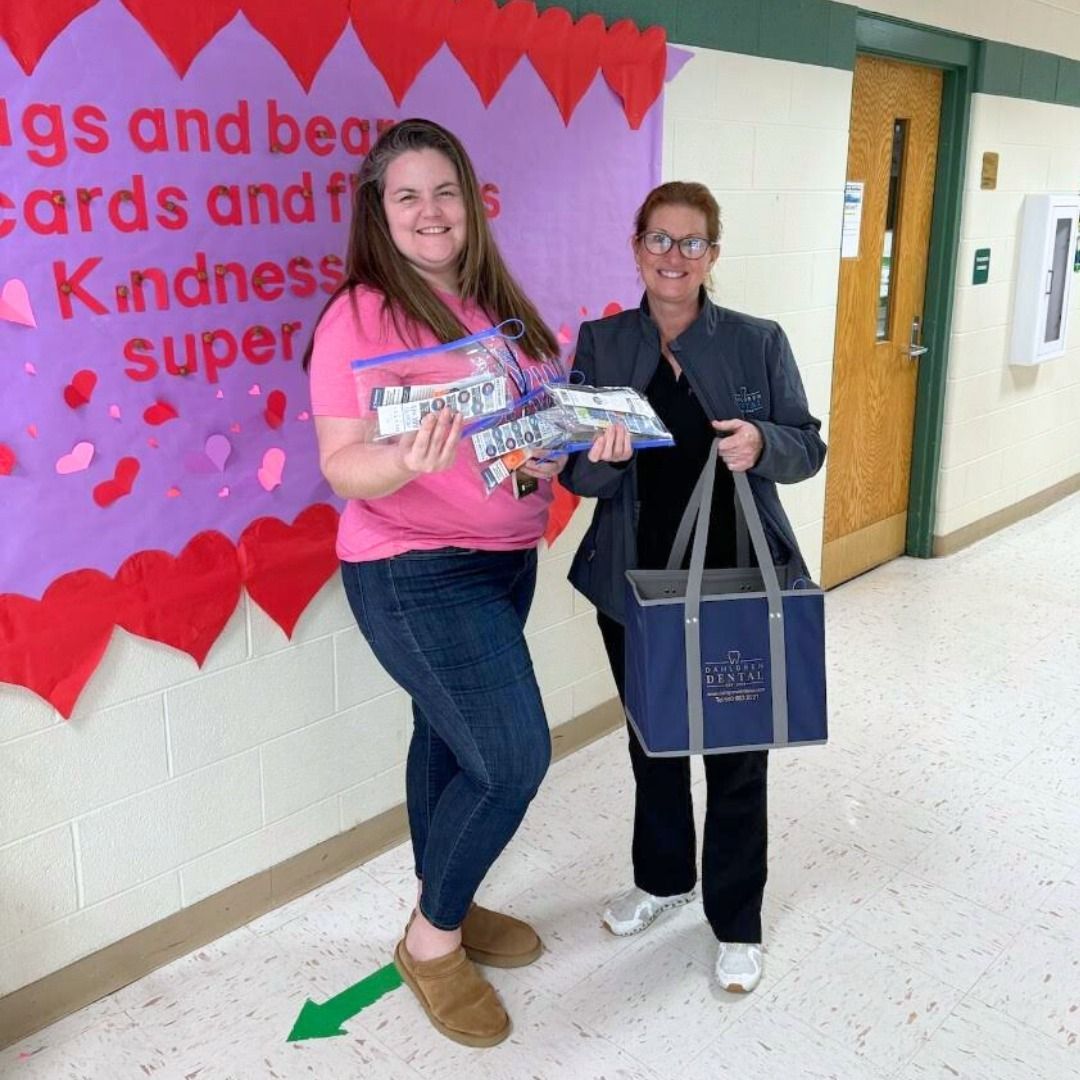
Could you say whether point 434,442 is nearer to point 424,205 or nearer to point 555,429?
point 555,429

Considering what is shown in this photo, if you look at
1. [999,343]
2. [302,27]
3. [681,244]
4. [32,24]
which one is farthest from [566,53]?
[999,343]

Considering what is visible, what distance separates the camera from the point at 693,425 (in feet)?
6.08

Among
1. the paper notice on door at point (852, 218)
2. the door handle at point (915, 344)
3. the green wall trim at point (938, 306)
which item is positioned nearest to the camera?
the paper notice on door at point (852, 218)

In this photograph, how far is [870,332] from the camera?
13.7 feet

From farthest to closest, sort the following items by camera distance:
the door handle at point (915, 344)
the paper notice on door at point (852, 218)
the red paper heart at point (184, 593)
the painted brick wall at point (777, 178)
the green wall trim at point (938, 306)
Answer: the door handle at point (915, 344), the green wall trim at point (938, 306), the paper notice on door at point (852, 218), the painted brick wall at point (777, 178), the red paper heart at point (184, 593)

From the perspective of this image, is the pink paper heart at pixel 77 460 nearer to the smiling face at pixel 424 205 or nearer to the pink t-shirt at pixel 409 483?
the pink t-shirt at pixel 409 483

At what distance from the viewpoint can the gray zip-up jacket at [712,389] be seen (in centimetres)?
182

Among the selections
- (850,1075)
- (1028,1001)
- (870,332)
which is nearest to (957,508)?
(870,332)

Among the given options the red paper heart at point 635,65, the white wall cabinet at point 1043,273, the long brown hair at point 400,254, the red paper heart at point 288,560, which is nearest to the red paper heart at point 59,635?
the red paper heart at point 288,560

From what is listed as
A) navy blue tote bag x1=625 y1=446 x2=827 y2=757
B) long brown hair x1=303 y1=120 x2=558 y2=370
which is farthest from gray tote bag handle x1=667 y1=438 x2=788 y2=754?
long brown hair x1=303 y1=120 x2=558 y2=370

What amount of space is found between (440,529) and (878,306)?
3.01 meters

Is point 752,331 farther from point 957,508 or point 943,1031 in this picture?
point 957,508

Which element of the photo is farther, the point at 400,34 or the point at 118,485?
the point at 400,34

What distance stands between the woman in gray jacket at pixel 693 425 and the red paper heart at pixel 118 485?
2.49 ft
